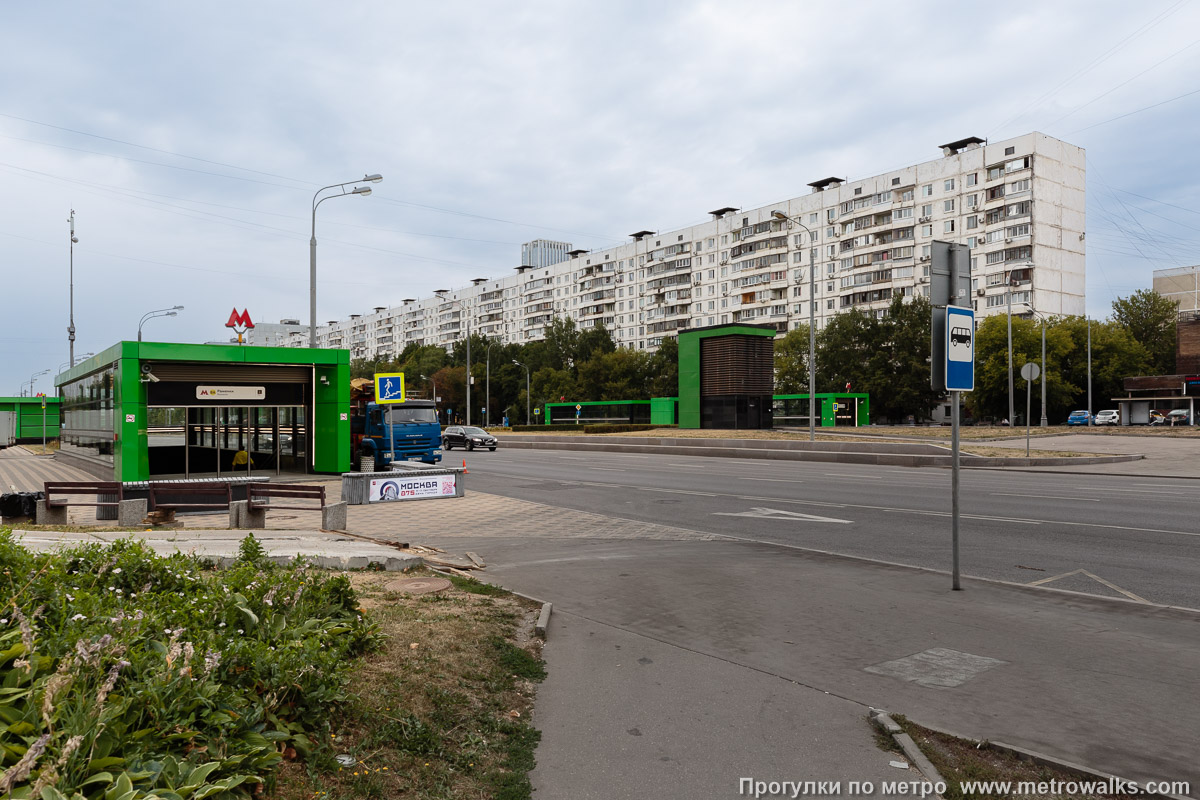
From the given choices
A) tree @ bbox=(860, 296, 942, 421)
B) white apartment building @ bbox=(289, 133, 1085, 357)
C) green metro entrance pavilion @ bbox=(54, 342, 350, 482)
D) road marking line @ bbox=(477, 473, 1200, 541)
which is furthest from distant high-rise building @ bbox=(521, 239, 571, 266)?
road marking line @ bbox=(477, 473, 1200, 541)

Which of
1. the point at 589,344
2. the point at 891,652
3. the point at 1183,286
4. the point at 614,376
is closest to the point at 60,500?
the point at 891,652

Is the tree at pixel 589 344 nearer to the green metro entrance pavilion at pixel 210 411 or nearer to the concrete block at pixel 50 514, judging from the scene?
the green metro entrance pavilion at pixel 210 411

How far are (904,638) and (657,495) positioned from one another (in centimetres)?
1246

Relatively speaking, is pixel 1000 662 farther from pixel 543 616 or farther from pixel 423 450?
pixel 423 450

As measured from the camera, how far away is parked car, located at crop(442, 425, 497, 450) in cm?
4338

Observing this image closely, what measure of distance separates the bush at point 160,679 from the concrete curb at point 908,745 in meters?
2.92

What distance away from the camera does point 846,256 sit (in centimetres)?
8719

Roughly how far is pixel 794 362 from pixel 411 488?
228 feet

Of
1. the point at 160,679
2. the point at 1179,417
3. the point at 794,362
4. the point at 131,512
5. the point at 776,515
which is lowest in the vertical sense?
the point at 776,515

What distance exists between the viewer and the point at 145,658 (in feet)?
11.0

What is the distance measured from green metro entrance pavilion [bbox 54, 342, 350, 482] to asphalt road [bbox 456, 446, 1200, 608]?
547cm

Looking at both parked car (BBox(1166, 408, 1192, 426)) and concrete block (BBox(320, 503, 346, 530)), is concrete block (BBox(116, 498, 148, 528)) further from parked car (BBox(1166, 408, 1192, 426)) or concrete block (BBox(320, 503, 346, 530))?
parked car (BBox(1166, 408, 1192, 426))

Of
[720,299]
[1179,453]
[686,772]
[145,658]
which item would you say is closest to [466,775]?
[686,772]

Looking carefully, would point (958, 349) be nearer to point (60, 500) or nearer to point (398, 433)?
point (60, 500)
